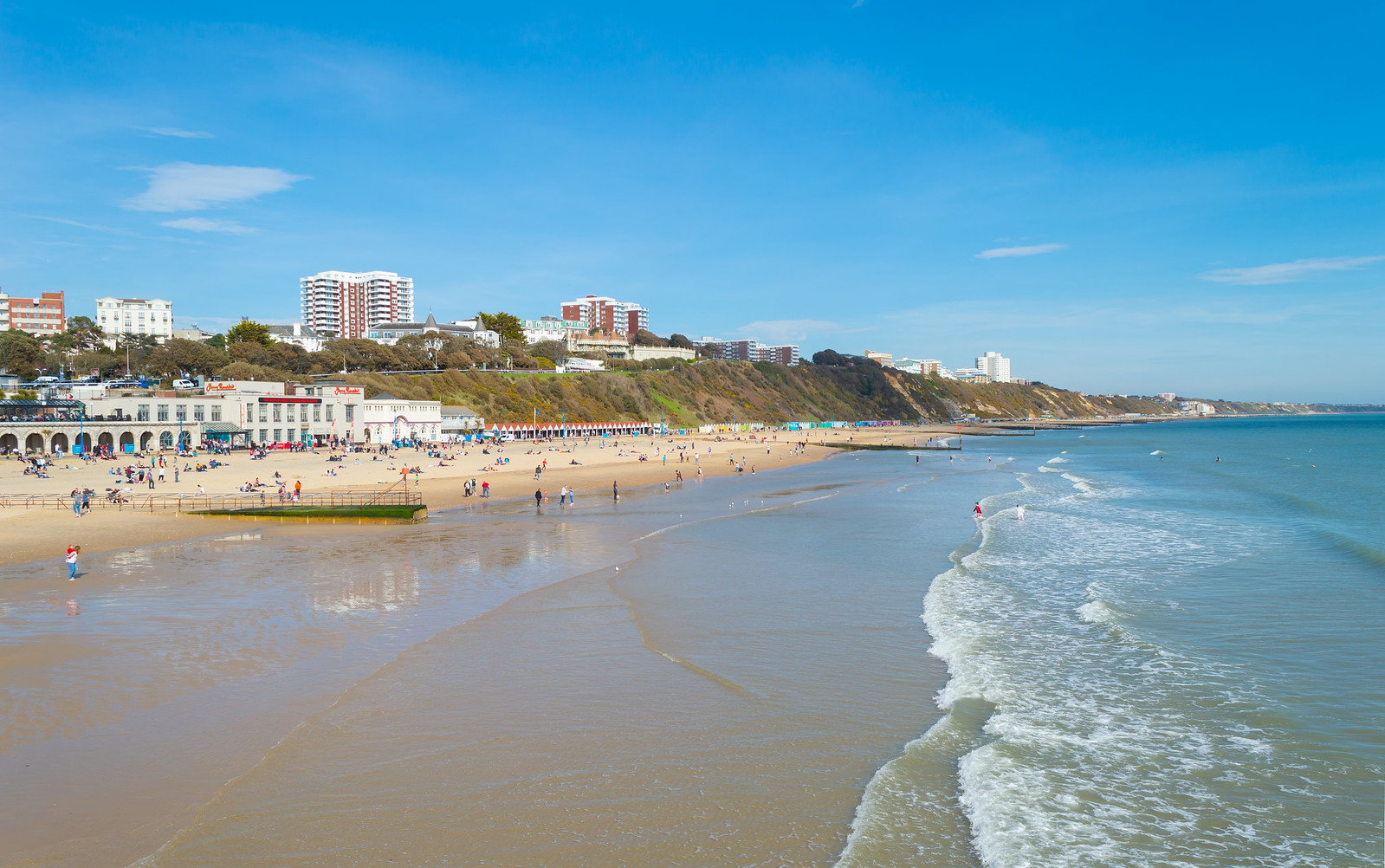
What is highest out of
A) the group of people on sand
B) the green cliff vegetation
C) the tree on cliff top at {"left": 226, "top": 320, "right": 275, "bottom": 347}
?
the tree on cliff top at {"left": 226, "top": 320, "right": 275, "bottom": 347}

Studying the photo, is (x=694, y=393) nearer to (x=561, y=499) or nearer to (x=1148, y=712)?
(x=561, y=499)

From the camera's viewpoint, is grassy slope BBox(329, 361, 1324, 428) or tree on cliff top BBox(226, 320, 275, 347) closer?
grassy slope BBox(329, 361, 1324, 428)

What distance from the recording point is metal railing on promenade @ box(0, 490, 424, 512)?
2952cm

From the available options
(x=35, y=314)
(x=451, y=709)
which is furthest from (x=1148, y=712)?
(x=35, y=314)

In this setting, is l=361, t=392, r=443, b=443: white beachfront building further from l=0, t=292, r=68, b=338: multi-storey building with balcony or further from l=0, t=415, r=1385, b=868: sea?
l=0, t=292, r=68, b=338: multi-storey building with balcony

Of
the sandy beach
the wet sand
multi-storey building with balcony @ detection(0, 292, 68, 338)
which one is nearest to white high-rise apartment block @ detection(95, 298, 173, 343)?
multi-storey building with balcony @ detection(0, 292, 68, 338)

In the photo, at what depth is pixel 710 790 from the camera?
804 cm

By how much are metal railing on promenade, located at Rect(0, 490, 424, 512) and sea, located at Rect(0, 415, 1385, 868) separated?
8.62 meters

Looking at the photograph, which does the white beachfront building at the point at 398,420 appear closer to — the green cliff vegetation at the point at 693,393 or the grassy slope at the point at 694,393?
the green cliff vegetation at the point at 693,393

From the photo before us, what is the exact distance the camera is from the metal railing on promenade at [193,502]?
96.8ft

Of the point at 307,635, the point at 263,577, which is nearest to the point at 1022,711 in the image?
the point at 307,635

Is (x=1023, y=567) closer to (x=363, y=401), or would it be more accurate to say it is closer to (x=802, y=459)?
(x=802, y=459)

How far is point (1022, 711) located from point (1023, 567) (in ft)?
36.4

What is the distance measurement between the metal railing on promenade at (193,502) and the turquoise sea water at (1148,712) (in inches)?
920
